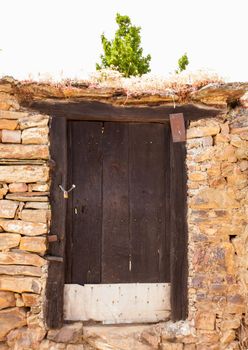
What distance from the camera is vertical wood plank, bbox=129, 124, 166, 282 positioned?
370 cm

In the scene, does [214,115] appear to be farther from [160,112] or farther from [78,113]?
[78,113]

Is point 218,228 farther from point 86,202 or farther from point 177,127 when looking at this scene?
point 86,202

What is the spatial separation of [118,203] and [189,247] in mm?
794

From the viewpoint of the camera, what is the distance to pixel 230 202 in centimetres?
356

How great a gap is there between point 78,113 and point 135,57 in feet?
22.7

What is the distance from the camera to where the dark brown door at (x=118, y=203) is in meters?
3.66

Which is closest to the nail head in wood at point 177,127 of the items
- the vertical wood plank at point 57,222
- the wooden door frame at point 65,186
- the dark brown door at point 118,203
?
the wooden door frame at point 65,186

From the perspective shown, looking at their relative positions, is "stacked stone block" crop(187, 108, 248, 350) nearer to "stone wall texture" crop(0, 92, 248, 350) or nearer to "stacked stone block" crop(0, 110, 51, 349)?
"stone wall texture" crop(0, 92, 248, 350)

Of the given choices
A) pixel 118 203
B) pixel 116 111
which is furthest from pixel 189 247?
pixel 116 111

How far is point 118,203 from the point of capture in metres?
3.72

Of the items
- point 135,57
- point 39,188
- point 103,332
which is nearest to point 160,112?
point 39,188

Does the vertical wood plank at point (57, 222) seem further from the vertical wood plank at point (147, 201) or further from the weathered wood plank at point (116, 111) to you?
the vertical wood plank at point (147, 201)

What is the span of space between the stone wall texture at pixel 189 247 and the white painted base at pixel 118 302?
12 cm

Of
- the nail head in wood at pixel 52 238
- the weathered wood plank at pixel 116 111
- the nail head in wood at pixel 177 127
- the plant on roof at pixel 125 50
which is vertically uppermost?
the plant on roof at pixel 125 50
